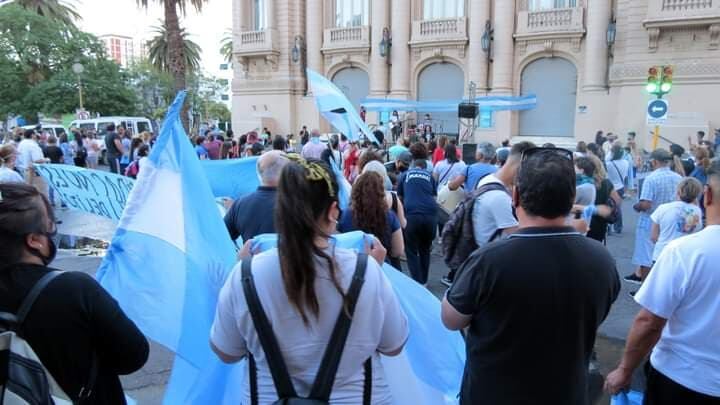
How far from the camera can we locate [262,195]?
3.77 m

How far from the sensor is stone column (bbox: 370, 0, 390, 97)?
2766 centimetres

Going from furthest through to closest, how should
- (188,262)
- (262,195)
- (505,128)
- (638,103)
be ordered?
(505,128) < (638,103) < (262,195) < (188,262)

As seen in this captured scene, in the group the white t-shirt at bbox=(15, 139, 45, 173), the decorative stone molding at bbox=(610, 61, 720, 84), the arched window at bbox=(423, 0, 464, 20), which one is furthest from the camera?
the arched window at bbox=(423, 0, 464, 20)

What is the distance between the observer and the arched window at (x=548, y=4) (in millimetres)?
24359

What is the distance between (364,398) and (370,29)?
28468 millimetres

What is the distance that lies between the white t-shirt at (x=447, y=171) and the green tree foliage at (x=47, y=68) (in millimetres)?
34242

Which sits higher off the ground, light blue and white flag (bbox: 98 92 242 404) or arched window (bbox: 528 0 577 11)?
arched window (bbox: 528 0 577 11)

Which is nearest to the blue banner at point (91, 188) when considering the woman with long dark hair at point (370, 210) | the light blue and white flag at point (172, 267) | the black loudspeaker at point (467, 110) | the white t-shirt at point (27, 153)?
the light blue and white flag at point (172, 267)

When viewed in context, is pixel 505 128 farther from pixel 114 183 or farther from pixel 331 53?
pixel 114 183

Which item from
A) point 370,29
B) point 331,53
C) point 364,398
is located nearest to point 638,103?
point 370,29

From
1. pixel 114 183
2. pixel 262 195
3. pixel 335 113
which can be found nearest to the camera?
pixel 262 195

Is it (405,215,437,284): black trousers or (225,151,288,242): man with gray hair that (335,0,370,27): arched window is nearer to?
(405,215,437,284): black trousers

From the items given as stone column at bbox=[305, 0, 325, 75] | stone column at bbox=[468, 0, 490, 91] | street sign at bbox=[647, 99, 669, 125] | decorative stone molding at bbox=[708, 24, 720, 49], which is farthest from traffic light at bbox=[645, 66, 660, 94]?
stone column at bbox=[305, 0, 325, 75]

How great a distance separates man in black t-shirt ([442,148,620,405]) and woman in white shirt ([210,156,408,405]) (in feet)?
1.51
